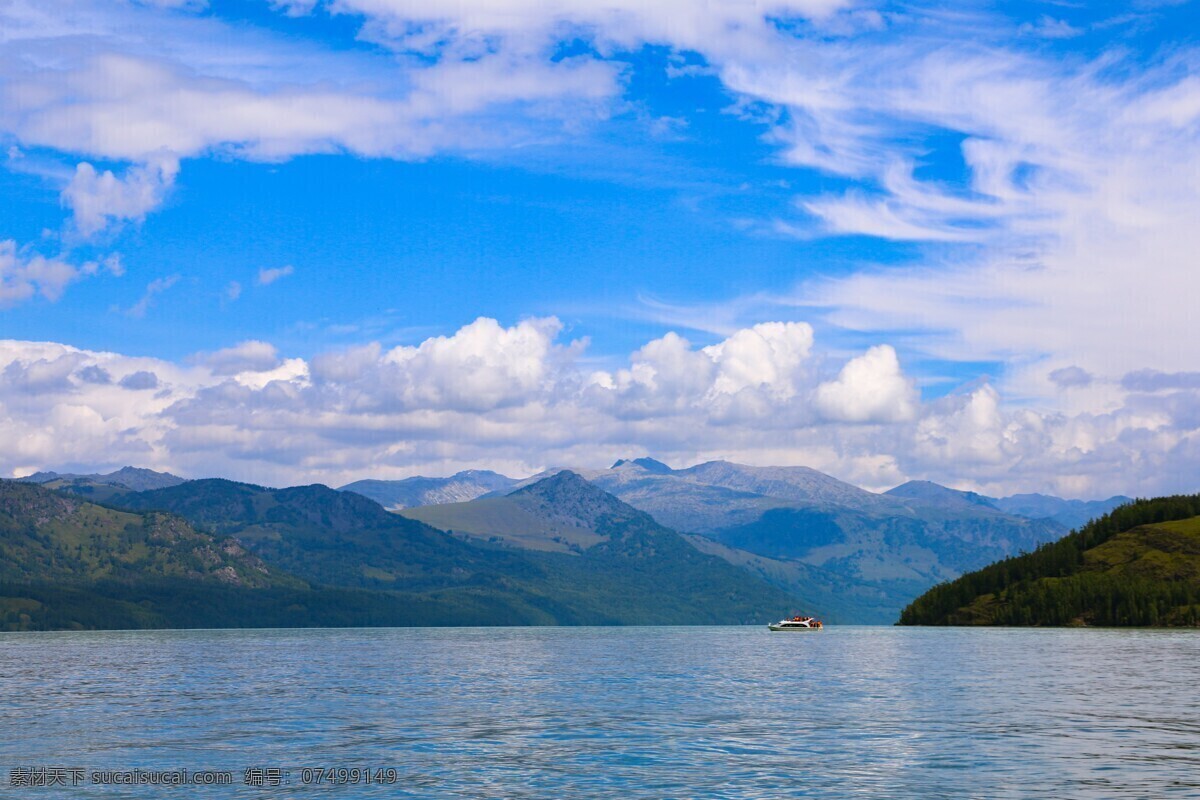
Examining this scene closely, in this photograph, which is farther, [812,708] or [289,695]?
[289,695]

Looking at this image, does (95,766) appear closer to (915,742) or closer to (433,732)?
(433,732)

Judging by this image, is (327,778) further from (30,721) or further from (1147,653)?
(1147,653)

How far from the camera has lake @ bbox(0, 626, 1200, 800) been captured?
64.5 meters

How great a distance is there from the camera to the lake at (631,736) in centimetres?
6450

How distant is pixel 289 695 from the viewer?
436 feet

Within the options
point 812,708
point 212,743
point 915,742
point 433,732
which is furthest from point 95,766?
point 812,708

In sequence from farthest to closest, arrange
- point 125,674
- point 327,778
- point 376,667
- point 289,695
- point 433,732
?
point 376,667 < point 125,674 < point 289,695 < point 433,732 < point 327,778

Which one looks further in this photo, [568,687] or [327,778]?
[568,687]

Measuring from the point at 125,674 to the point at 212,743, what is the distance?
4455 inches

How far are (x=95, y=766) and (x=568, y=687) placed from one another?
75.2 meters

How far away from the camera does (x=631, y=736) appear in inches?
3442

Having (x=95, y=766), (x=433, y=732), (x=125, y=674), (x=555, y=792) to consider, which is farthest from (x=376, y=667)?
(x=555, y=792)

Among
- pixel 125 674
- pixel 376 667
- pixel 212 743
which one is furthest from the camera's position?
pixel 376 667

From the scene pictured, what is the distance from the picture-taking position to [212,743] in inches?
3344
